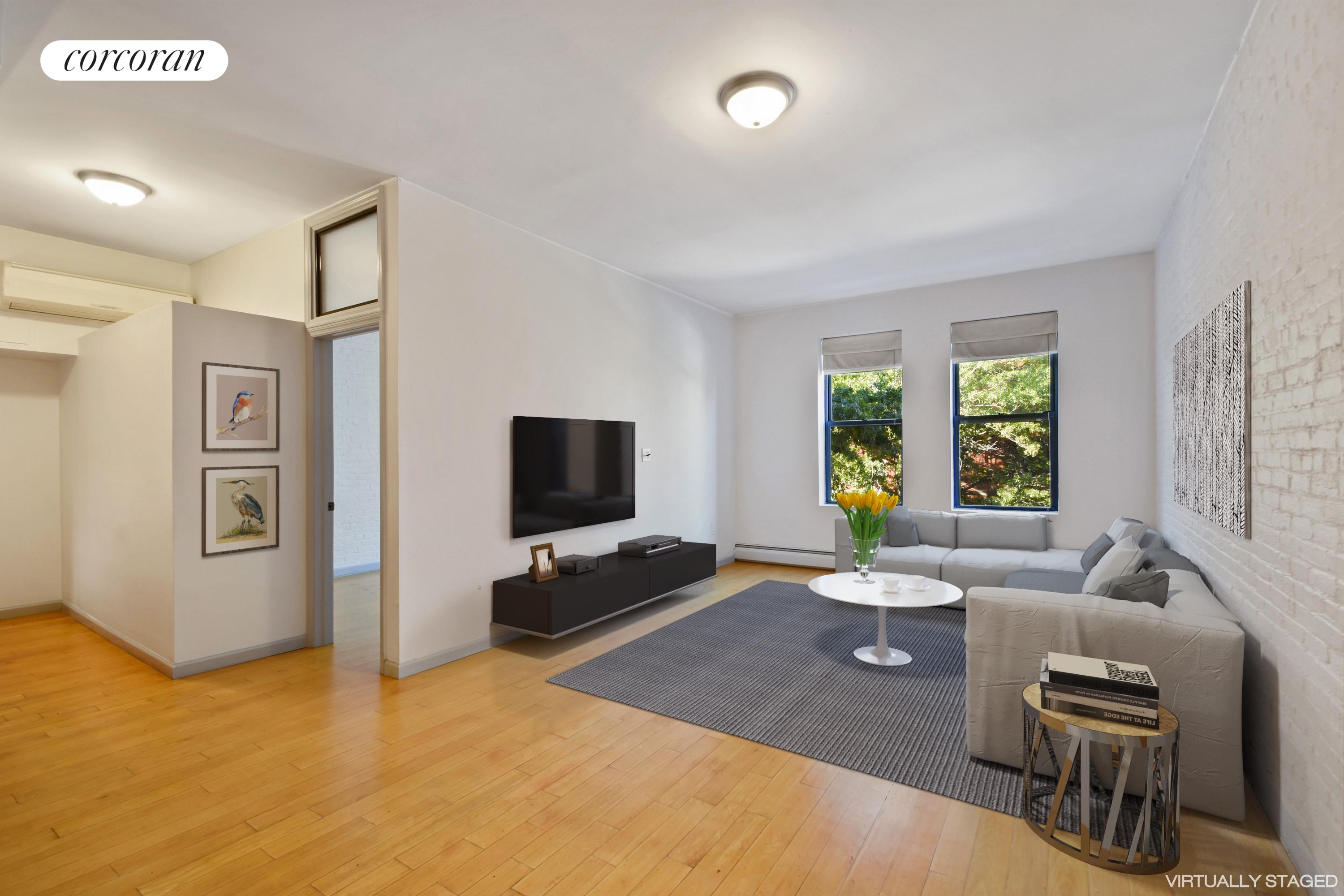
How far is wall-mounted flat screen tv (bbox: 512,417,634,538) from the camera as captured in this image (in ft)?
14.2

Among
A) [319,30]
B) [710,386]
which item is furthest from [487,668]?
[710,386]

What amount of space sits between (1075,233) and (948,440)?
206cm

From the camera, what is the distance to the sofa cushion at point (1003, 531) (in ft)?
17.4

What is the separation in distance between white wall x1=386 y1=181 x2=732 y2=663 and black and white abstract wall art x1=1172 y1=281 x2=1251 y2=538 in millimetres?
3787

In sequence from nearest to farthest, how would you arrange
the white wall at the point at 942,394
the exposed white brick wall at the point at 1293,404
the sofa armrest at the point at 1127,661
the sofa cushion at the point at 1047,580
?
the exposed white brick wall at the point at 1293,404 → the sofa armrest at the point at 1127,661 → the sofa cushion at the point at 1047,580 → the white wall at the point at 942,394

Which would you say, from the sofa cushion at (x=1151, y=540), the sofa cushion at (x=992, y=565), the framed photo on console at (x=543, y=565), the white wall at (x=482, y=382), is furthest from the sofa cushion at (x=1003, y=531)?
the framed photo on console at (x=543, y=565)

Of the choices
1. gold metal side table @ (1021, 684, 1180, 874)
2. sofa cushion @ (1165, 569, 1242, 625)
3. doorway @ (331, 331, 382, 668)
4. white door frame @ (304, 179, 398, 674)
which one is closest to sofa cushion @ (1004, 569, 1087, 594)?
sofa cushion @ (1165, 569, 1242, 625)

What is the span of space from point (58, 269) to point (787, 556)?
6.72 meters

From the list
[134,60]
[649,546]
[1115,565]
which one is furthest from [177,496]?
[1115,565]

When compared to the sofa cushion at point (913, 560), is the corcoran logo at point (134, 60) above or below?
above

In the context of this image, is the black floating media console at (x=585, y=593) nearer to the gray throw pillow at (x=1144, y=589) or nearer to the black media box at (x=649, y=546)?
the black media box at (x=649, y=546)

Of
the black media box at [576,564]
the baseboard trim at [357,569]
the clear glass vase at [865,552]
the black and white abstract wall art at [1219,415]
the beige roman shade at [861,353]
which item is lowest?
Result: the baseboard trim at [357,569]

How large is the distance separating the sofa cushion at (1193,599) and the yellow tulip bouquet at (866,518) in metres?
1.36

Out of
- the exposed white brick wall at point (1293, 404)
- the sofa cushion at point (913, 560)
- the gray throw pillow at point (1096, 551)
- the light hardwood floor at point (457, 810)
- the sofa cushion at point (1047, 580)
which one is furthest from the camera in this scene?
the sofa cushion at point (913, 560)
